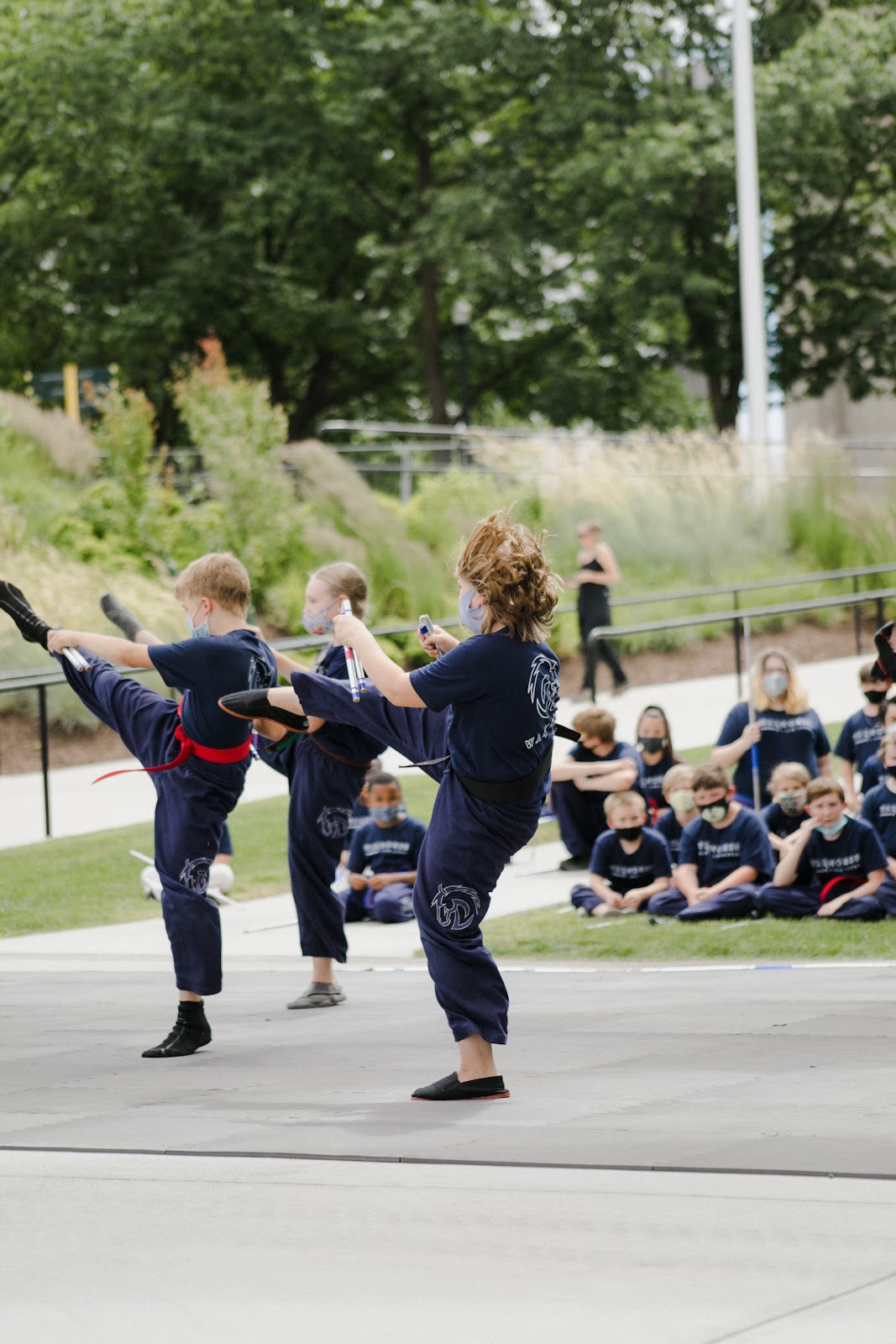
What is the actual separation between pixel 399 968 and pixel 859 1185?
198 inches

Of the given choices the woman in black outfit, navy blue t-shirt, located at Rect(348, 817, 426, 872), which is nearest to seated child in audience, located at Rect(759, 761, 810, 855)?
navy blue t-shirt, located at Rect(348, 817, 426, 872)

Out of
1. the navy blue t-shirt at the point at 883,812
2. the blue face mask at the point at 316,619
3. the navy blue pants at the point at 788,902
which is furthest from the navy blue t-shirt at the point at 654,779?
the blue face mask at the point at 316,619

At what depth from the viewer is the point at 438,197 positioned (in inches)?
1257

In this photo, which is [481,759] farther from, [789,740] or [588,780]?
[789,740]

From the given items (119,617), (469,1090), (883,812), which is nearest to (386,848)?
(883,812)

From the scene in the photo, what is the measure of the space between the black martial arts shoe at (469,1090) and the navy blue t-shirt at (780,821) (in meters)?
5.27

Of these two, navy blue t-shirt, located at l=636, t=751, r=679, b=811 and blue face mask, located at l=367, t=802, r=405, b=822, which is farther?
navy blue t-shirt, located at l=636, t=751, r=679, b=811

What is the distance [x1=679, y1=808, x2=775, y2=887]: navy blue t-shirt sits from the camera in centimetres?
1048

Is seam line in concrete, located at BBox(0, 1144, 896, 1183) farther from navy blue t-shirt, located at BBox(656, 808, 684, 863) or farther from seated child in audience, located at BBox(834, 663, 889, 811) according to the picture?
seated child in audience, located at BBox(834, 663, 889, 811)

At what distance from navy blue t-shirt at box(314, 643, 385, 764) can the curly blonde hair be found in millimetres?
1993

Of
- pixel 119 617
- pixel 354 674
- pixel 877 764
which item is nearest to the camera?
pixel 354 674

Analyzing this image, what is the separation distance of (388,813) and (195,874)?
4.44 meters

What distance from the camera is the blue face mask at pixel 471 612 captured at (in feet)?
19.3

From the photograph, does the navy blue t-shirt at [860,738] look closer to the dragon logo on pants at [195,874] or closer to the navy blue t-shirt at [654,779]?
the navy blue t-shirt at [654,779]
